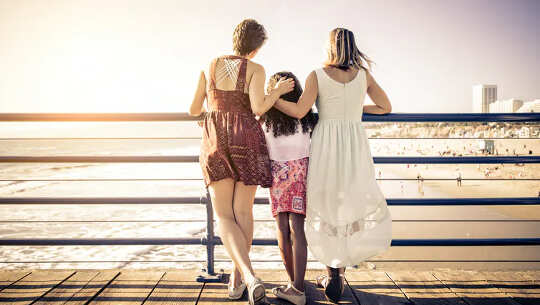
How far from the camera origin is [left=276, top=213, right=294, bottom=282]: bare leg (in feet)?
7.19

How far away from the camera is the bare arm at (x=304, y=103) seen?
2080mm

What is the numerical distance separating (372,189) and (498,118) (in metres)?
1.10

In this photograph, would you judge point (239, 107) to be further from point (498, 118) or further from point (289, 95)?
point (498, 118)

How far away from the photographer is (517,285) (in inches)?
92.4

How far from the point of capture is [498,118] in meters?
2.52

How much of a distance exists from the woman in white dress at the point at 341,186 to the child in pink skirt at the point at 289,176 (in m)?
0.05

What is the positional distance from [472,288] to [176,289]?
1.83 meters

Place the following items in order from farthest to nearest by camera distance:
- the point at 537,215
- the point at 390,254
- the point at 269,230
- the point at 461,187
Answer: the point at 461,187
the point at 537,215
the point at 269,230
the point at 390,254

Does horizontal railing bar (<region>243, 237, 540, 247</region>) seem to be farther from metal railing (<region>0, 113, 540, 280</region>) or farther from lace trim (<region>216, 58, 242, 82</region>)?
lace trim (<region>216, 58, 242, 82</region>)

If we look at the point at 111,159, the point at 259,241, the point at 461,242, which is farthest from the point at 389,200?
the point at 111,159

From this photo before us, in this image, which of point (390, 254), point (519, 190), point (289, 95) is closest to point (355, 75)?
point (289, 95)

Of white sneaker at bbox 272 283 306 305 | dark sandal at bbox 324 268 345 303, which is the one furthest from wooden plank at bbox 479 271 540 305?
white sneaker at bbox 272 283 306 305

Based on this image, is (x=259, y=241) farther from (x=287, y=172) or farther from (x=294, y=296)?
(x=287, y=172)

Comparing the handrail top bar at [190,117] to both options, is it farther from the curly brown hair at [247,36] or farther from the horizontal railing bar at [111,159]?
the curly brown hair at [247,36]
